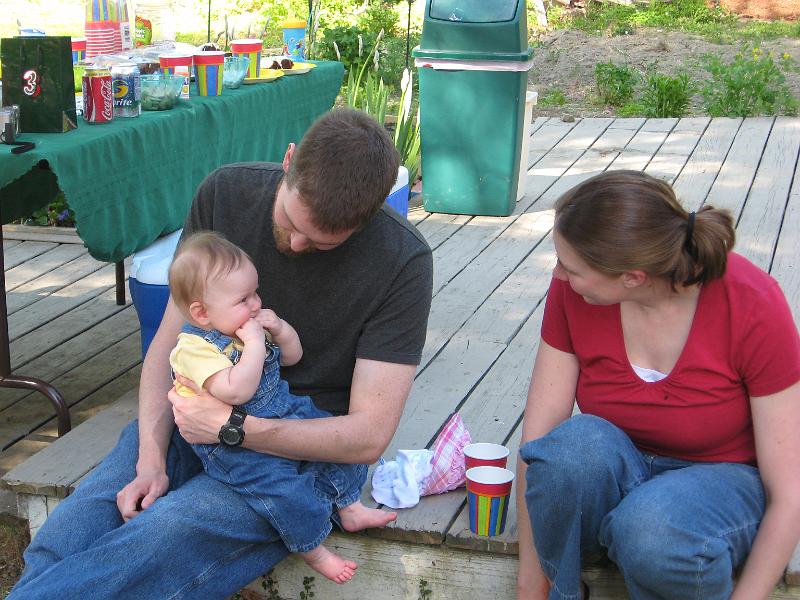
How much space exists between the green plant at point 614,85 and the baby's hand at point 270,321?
5679 millimetres

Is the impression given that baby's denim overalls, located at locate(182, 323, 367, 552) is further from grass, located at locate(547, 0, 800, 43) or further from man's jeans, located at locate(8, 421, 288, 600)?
grass, located at locate(547, 0, 800, 43)

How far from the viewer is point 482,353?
321 centimetres

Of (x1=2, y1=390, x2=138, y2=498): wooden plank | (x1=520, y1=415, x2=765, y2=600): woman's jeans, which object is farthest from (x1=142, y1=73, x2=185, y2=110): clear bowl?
(x1=520, y1=415, x2=765, y2=600): woman's jeans

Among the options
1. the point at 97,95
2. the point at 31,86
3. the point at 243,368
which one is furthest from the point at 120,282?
the point at 243,368

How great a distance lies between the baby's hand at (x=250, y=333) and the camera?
2.00m

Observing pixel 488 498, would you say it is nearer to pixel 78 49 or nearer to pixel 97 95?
pixel 97 95

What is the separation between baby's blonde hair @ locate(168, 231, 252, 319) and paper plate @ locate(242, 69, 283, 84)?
1.81 m

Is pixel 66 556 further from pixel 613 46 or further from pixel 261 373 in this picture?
pixel 613 46

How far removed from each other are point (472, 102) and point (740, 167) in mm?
1512

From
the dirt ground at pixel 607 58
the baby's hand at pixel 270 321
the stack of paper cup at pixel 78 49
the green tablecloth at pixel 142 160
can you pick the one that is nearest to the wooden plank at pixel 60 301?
the green tablecloth at pixel 142 160

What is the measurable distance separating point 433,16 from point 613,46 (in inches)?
194

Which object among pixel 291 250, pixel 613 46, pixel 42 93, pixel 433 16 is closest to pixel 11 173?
pixel 42 93

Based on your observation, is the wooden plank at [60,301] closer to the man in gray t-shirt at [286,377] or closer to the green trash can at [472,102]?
the green trash can at [472,102]

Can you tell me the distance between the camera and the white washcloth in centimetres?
225
